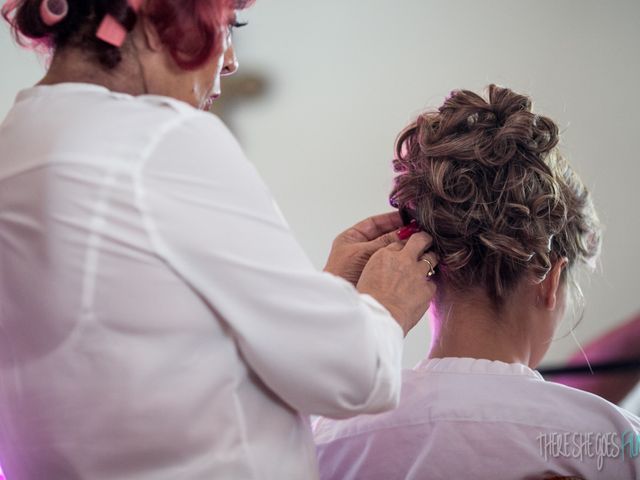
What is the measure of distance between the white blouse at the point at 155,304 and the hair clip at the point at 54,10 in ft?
0.30

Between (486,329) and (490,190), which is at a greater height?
(490,190)

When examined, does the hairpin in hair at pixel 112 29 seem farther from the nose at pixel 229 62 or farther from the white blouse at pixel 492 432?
the white blouse at pixel 492 432

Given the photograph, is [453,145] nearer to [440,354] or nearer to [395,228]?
[395,228]

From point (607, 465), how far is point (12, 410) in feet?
3.08

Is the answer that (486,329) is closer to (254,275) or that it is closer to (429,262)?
(429,262)

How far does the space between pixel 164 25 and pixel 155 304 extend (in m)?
0.35

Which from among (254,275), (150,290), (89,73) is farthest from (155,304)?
(89,73)

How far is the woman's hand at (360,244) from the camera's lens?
1.42m

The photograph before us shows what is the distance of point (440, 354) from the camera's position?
152 cm

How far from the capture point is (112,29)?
104 cm

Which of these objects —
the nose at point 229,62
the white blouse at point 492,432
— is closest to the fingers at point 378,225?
the white blouse at point 492,432

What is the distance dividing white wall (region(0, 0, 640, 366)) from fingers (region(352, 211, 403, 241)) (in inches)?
58.0

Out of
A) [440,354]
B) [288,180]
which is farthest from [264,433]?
[288,180]

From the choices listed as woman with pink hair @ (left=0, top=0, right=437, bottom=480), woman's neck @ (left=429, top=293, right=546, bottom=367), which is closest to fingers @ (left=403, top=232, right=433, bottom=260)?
woman's neck @ (left=429, top=293, right=546, bottom=367)
